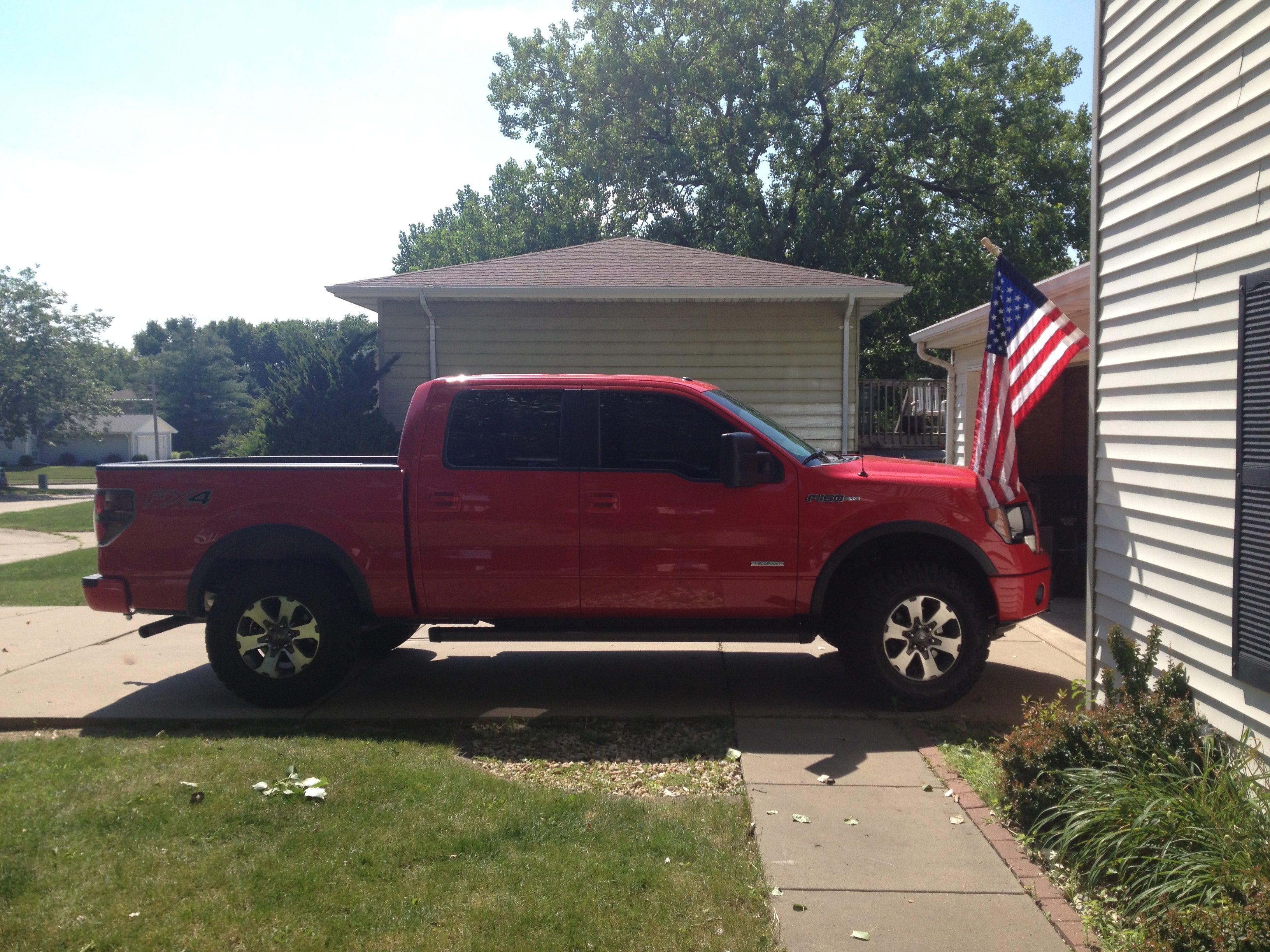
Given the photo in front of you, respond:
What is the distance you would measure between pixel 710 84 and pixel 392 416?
818 inches

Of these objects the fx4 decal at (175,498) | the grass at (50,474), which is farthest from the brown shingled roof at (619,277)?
the grass at (50,474)

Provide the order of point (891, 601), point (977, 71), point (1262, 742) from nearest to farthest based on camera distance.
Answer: point (1262, 742), point (891, 601), point (977, 71)

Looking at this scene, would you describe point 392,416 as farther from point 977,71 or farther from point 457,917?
point 977,71

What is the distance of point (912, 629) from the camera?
584 cm

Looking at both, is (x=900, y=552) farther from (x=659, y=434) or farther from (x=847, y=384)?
(x=847, y=384)

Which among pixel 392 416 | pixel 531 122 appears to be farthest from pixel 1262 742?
pixel 531 122

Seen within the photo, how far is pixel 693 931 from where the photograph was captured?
3328 mm

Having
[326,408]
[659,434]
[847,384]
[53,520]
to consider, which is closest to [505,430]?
[659,434]

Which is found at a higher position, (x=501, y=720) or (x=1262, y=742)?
(x=1262, y=742)

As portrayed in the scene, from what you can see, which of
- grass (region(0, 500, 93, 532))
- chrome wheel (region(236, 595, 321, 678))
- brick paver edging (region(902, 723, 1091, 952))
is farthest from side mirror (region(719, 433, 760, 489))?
grass (region(0, 500, 93, 532))

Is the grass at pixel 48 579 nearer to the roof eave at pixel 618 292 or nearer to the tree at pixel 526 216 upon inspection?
the roof eave at pixel 618 292

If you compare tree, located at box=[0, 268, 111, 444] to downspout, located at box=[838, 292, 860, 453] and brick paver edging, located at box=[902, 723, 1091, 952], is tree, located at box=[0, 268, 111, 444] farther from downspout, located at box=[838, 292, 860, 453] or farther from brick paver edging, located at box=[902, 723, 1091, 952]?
brick paver edging, located at box=[902, 723, 1091, 952]

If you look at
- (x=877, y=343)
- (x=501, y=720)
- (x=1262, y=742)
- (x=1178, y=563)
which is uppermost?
(x=877, y=343)

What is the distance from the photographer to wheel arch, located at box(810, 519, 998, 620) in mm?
5828
